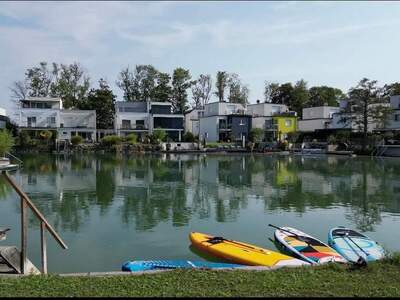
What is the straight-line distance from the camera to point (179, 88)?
80250mm

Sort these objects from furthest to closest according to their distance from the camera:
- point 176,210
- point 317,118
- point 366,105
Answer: point 317,118 → point 366,105 → point 176,210

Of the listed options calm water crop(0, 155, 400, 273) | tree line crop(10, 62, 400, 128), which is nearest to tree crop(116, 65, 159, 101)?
tree line crop(10, 62, 400, 128)

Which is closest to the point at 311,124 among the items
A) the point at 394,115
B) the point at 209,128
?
the point at 394,115

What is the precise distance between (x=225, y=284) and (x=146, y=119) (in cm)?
6398

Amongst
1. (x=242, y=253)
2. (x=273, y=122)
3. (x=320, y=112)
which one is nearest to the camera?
(x=242, y=253)

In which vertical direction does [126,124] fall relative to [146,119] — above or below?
below

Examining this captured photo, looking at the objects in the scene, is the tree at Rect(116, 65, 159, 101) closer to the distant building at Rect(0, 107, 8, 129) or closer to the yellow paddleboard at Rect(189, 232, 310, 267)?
the distant building at Rect(0, 107, 8, 129)

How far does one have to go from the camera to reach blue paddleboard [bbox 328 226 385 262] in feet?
31.5

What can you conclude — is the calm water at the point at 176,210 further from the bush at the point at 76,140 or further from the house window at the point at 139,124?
the house window at the point at 139,124

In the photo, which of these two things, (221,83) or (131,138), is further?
(221,83)

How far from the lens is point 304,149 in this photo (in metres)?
62.5

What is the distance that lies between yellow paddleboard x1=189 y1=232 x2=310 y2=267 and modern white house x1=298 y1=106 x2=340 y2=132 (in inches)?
2449

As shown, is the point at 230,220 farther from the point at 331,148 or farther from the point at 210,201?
the point at 331,148

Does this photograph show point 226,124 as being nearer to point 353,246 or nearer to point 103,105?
point 103,105
